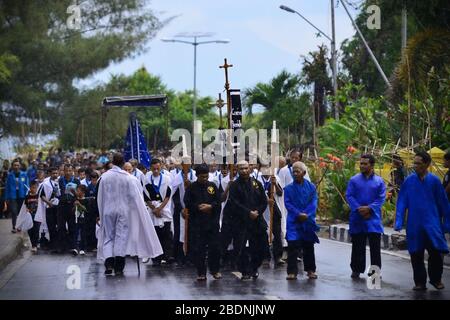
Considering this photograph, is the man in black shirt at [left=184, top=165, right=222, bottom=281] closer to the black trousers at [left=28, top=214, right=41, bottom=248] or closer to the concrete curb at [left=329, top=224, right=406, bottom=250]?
the concrete curb at [left=329, top=224, right=406, bottom=250]

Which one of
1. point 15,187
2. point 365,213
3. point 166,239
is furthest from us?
point 15,187

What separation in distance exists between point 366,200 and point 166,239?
4.86m

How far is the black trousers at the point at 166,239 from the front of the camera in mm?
19516

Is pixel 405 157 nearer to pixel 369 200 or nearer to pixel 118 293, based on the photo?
pixel 369 200

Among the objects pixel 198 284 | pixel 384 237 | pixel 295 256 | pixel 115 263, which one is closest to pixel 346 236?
pixel 384 237

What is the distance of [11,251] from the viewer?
20906 mm

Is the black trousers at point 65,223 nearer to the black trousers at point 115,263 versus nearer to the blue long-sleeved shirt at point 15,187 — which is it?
the black trousers at point 115,263

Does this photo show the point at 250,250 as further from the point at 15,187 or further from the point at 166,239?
the point at 15,187

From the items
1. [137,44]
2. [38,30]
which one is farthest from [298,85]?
[38,30]

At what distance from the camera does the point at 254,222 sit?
16.6 m

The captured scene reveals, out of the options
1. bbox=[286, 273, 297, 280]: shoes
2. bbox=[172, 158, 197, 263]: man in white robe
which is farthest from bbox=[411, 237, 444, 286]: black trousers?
bbox=[172, 158, 197, 263]: man in white robe

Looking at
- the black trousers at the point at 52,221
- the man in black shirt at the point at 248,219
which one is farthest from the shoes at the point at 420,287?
the black trousers at the point at 52,221

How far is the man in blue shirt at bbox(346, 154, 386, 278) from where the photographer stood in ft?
51.9

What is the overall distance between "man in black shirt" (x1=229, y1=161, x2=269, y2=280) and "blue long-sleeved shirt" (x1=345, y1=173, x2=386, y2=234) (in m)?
1.30
